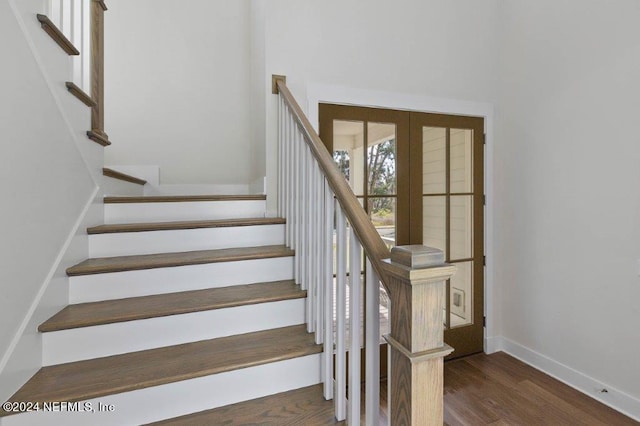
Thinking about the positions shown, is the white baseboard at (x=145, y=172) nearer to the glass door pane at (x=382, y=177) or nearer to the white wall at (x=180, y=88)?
the white wall at (x=180, y=88)

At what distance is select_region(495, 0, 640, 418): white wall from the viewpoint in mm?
1969

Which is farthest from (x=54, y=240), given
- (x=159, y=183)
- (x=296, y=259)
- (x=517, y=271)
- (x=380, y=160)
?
(x=517, y=271)

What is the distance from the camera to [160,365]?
122 cm

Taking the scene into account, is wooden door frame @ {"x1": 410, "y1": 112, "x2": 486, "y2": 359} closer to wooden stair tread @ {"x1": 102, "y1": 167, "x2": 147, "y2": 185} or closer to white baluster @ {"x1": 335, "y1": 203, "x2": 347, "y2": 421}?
white baluster @ {"x1": 335, "y1": 203, "x2": 347, "y2": 421}

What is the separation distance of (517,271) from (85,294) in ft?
10.2

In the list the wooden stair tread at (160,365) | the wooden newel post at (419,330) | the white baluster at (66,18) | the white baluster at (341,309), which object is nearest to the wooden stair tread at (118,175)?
the white baluster at (66,18)

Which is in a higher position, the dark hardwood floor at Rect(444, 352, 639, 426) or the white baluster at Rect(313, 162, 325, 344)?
the white baluster at Rect(313, 162, 325, 344)

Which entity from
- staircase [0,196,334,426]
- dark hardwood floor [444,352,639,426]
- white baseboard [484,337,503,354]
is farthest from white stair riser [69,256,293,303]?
white baseboard [484,337,503,354]

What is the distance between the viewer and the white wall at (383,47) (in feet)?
6.93

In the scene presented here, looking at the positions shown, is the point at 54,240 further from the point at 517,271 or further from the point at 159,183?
the point at 517,271

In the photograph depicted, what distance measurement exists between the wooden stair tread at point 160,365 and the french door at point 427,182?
129 centimetres

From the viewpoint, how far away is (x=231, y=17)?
301cm

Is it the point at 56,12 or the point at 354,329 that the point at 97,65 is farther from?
the point at 354,329

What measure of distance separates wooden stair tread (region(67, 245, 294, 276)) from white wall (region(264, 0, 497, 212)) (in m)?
0.50
